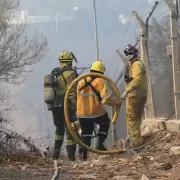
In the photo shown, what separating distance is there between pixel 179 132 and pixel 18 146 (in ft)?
9.91

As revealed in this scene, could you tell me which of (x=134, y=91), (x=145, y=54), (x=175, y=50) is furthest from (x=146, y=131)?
(x=175, y=50)

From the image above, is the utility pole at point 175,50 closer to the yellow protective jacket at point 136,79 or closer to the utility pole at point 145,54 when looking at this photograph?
the yellow protective jacket at point 136,79

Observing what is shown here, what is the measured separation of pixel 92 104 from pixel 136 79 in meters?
1.27

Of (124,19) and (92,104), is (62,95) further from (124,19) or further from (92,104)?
(124,19)

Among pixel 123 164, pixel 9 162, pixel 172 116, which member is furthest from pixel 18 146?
pixel 172 116

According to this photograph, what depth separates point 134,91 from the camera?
9336 millimetres

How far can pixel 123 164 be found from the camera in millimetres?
6699

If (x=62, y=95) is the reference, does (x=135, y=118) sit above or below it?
below

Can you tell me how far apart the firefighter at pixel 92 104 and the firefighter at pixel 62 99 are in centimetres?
19

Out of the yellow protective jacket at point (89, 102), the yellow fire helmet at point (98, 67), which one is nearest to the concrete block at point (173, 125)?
the yellow protective jacket at point (89, 102)

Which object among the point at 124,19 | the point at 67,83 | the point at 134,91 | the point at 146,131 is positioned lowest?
the point at 146,131

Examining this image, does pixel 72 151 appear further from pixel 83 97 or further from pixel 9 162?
pixel 9 162

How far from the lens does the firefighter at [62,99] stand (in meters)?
8.47

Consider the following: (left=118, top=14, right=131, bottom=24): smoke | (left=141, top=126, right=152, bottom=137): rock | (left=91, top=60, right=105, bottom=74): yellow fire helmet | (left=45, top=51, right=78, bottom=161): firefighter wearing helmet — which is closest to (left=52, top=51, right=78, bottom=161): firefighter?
(left=45, top=51, right=78, bottom=161): firefighter wearing helmet
